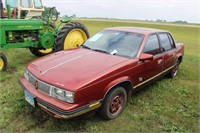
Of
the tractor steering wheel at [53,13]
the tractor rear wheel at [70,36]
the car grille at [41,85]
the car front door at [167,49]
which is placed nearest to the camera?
the car grille at [41,85]

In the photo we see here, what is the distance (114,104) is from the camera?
3.74 meters

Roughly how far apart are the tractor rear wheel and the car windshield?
203 centimetres

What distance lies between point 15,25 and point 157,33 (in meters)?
4.14

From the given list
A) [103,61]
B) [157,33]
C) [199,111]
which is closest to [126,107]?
[103,61]

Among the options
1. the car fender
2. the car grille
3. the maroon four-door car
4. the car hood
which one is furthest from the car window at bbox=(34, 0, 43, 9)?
the car fender

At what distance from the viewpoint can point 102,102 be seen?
341 cm

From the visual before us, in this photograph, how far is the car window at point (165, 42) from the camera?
5120mm

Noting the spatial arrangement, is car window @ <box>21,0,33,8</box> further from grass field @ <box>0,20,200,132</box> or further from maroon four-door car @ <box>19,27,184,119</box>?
maroon four-door car @ <box>19,27,184,119</box>

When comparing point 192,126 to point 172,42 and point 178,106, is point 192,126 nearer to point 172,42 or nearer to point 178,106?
point 178,106

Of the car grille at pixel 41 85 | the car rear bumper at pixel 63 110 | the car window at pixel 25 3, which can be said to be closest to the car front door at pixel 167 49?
the car rear bumper at pixel 63 110

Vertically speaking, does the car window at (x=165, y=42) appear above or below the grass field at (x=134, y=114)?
above

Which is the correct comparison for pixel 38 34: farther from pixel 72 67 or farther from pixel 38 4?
pixel 72 67

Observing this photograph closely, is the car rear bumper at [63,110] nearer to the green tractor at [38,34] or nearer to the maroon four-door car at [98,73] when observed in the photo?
the maroon four-door car at [98,73]

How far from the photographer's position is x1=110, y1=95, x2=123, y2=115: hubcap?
3.70m
